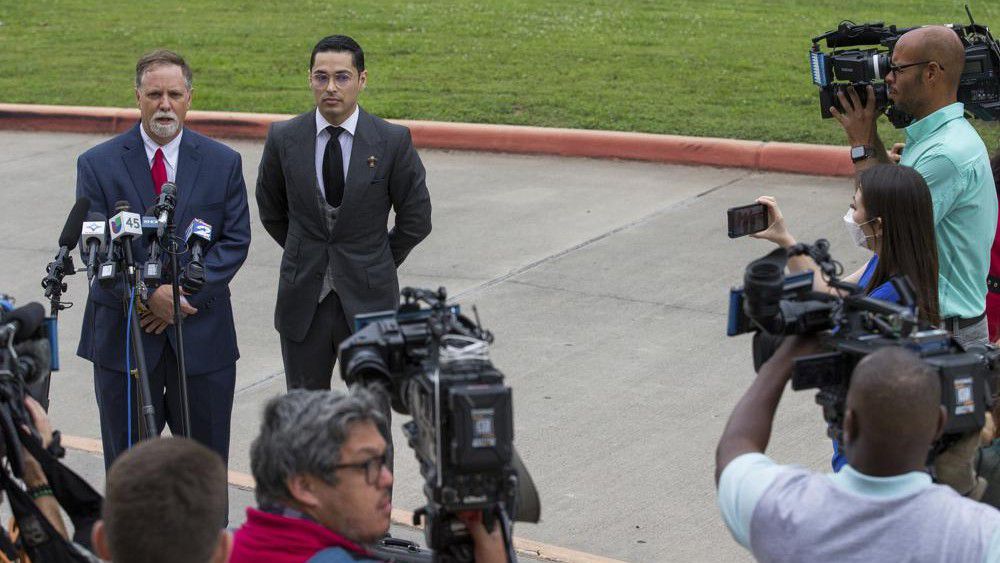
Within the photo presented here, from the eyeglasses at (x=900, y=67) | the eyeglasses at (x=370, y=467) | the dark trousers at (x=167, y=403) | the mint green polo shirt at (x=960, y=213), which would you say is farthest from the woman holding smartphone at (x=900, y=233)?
the dark trousers at (x=167, y=403)

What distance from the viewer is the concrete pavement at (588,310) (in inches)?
259

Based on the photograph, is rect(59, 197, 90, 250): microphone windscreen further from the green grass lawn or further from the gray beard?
the green grass lawn

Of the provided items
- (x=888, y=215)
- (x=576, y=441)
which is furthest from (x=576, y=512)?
(x=888, y=215)

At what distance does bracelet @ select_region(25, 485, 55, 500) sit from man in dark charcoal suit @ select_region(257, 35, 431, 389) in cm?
256

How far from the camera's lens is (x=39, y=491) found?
373cm

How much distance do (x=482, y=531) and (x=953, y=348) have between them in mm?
1251

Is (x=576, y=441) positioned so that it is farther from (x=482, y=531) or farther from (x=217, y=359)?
(x=482, y=531)

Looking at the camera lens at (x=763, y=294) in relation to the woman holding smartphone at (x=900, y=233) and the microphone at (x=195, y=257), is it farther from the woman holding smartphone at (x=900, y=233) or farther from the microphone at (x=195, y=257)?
the microphone at (x=195, y=257)

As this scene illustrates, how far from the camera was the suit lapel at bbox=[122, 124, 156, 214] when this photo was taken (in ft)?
19.4

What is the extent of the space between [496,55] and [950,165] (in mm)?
11080

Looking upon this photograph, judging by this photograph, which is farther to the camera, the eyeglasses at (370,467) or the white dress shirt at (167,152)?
the white dress shirt at (167,152)

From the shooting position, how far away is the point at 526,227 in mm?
10852

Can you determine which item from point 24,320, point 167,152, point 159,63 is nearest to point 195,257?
point 167,152

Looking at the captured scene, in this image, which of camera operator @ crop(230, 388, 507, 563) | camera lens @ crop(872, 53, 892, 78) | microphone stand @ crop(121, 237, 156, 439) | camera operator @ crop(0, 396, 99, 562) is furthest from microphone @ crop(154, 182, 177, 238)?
camera lens @ crop(872, 53, 892, 78)
